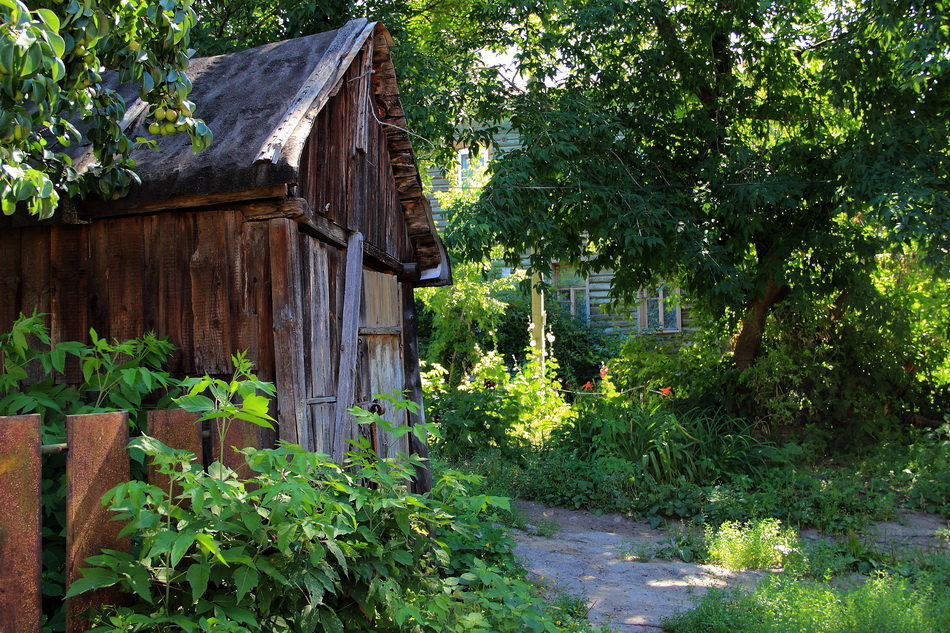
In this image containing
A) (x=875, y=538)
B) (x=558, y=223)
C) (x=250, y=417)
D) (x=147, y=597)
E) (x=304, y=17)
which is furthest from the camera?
(x=558, y=223)

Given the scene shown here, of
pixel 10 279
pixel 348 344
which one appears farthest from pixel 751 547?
pixel 10 279

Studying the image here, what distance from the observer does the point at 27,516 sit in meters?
2.27

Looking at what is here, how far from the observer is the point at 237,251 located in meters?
4.27

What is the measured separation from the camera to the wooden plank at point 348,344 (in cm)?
490

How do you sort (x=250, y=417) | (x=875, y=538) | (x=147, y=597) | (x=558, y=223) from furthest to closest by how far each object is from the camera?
1. (x=558, y=223)
2. (x=875, y=538)
3. (x=250, y=417)
4. (x=147, y=597)

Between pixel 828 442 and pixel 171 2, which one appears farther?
pixel 828 442

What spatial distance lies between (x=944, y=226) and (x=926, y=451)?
11.6ft

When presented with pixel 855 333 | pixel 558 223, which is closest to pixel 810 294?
pixel 855 333

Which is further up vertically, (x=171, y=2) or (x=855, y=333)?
(x=171, y=2)

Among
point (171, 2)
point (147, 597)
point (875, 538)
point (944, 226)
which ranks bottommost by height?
point (875, 538)

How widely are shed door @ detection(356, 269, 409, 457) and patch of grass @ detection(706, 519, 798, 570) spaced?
288cm

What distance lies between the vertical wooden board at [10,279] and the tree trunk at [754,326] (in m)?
8.97

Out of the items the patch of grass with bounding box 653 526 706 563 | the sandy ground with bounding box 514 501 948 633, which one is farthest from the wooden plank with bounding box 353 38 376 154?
the patch of grass with bounding box 653 526 706 563

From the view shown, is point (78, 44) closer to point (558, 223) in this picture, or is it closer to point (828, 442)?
point (558, 223)
